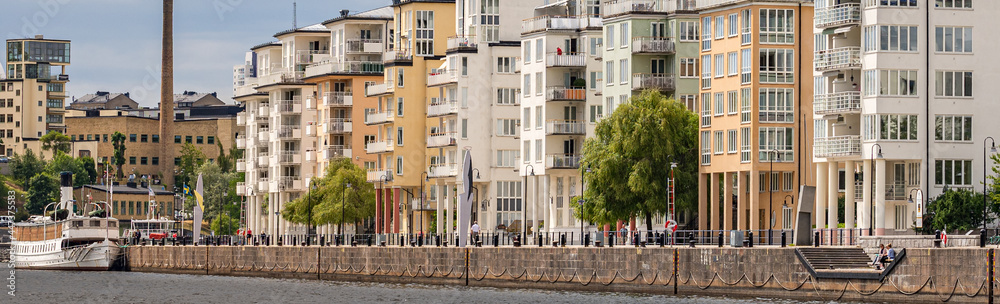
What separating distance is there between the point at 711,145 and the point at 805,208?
3080cm

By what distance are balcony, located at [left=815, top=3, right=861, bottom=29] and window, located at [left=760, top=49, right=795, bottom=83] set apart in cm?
824

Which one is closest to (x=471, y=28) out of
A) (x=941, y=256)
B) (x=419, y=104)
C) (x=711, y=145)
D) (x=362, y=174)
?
(x=419, y=104)

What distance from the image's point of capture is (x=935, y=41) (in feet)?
352

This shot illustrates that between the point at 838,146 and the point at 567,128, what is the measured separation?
1372 inches

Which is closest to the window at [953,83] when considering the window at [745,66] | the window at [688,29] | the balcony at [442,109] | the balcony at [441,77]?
the window at [745,66]

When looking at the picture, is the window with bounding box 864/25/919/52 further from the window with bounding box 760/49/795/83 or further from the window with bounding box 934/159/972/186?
the window with bounding box 760/49/795/83

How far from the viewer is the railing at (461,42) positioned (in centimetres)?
15888

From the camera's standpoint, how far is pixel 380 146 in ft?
576

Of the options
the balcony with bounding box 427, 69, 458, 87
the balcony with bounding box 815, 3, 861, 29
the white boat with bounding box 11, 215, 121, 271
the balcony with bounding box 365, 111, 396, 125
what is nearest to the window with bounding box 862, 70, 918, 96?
the balcony with bounding box 815, 3, 861, 29

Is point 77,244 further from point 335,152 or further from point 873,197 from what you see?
point 873,197

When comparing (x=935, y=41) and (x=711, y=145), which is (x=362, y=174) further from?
(x=935, y=41)

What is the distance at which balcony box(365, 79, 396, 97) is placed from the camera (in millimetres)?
172925

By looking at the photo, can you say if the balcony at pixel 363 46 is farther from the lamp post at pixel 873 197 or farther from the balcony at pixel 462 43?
the lamp post at pixel 873 197

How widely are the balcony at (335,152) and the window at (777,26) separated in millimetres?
76630
